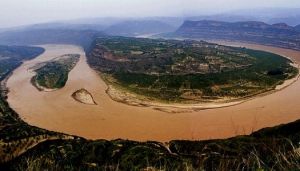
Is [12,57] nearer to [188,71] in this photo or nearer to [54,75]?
[54,75]

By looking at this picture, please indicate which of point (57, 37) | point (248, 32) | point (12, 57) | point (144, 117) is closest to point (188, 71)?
point (144, 117)

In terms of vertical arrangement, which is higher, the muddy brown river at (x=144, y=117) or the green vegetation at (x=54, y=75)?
the muddy brown river at (x=144, y=117)

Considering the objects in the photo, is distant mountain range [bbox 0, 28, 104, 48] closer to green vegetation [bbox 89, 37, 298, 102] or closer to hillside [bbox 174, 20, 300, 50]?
hillside [bbox 174, 20, 300, 50]

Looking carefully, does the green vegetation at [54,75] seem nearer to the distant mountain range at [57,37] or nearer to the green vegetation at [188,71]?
the green vegetation at [188,71]

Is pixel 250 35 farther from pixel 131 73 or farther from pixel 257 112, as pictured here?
pixel 257 112

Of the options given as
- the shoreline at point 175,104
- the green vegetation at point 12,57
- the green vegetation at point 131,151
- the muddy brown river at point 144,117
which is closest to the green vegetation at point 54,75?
the muddy brown river at point 144,117

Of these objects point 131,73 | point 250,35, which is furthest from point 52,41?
point 131,73
